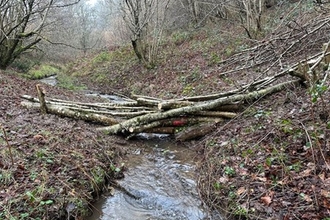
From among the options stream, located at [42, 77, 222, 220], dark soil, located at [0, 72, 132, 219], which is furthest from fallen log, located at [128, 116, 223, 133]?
stream, located at [42, 77, 222, 220]

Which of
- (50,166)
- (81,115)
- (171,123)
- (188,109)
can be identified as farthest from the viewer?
(81,115)

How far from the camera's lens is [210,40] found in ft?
54.3

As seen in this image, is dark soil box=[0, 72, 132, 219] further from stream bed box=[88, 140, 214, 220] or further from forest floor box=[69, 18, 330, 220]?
forest floor box=[69, 18, 330, 220]

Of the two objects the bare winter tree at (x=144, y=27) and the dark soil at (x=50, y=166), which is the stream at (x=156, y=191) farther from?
the bare winter tree at (x=144, y=27)

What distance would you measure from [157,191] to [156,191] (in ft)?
0.06

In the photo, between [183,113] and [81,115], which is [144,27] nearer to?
[81,115]

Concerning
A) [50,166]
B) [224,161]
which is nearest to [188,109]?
[224,161]

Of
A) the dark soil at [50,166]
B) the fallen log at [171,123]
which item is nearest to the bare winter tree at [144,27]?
the fallen log at [171,123]

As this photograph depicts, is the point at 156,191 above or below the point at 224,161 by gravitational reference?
below

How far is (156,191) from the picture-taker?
5059 millimetres

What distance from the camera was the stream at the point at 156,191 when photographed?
4.39m

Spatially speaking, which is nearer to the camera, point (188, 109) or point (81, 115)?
point (188, 109)

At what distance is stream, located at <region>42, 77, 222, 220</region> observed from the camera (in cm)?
439

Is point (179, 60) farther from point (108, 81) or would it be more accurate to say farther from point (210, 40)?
point (108, 81)
